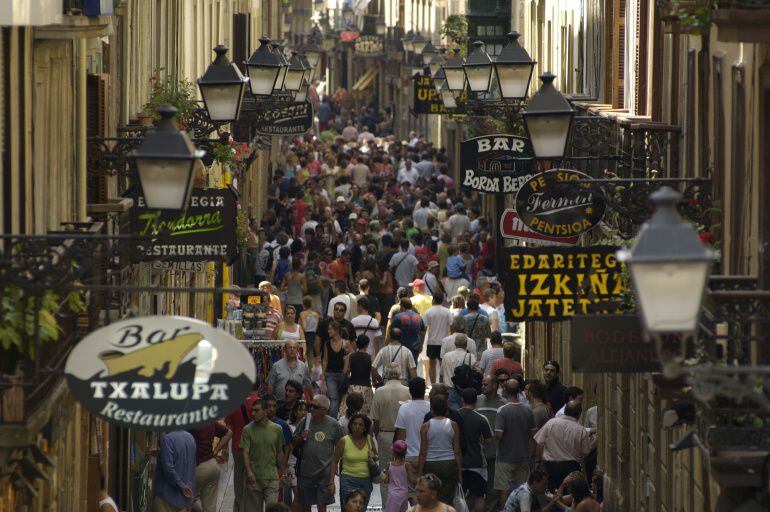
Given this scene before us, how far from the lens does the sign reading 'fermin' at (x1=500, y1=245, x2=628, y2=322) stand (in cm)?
1492

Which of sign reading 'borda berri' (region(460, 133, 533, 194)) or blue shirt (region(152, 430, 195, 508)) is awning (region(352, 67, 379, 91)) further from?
blue shirt (region(152, 430, 195, 508))

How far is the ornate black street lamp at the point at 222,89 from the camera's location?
658 inches

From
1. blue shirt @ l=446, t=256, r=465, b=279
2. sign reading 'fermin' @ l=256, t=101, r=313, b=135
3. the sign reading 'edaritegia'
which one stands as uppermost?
sign reading 'fermin' @ l=256, t=101, r=313, b=135

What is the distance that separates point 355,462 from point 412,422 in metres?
0.89

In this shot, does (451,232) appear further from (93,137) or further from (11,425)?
(11,425)

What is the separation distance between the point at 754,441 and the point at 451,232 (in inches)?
923

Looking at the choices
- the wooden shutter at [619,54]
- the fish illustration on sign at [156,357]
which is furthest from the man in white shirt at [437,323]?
the fish illustration on sign at [156,357]

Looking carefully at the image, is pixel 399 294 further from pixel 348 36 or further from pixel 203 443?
pixel 348 36

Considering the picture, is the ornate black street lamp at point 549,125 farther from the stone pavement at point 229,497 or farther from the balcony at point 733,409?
the stone pavement at point 229,497

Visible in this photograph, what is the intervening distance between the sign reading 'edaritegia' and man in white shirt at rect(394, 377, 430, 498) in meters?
3.16

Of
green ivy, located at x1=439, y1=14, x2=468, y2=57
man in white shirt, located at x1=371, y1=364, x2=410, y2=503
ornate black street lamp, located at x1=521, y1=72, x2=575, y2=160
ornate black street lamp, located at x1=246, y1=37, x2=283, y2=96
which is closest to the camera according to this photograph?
ornate black street lamp, located at x1=521, y1=72, x2=575, y2=160

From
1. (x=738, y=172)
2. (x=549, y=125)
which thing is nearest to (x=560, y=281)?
(x=549, y=125)

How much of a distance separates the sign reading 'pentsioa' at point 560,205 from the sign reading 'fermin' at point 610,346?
3617mm

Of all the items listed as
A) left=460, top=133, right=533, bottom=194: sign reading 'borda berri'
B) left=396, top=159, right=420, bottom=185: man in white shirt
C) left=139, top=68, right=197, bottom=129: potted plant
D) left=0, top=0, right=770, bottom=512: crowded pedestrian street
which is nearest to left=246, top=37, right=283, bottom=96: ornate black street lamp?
left=0, top=0, right=770, bottom=512: crowded pedestrian street
